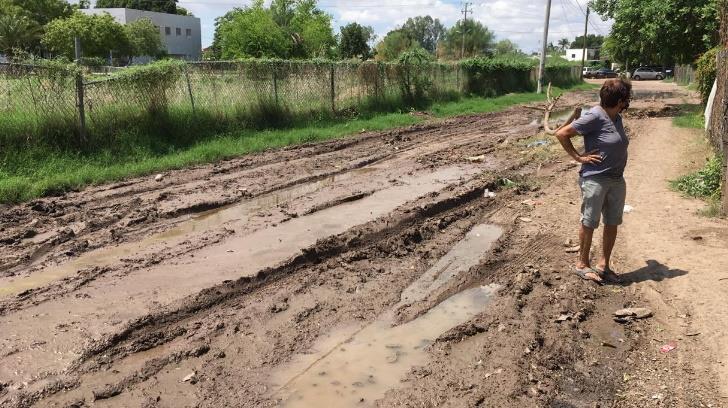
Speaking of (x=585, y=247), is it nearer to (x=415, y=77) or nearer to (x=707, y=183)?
(x=707, y=183)

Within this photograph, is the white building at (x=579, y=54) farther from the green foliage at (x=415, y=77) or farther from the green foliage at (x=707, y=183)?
the green foliage at (x=707, y=183)

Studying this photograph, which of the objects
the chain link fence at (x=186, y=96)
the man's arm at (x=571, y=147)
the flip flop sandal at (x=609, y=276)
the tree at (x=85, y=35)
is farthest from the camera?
the tree at (x=85, y=35)

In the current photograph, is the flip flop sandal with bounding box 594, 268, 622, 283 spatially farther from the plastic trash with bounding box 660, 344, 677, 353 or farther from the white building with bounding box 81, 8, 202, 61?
the white building with bounding box 81, 8, 202, 61

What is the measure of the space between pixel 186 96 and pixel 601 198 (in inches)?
412

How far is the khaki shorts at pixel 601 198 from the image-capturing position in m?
5.39

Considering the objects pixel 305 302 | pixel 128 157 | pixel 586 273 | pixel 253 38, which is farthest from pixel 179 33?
pixel 586 273

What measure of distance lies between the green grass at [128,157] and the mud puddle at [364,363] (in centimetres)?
659

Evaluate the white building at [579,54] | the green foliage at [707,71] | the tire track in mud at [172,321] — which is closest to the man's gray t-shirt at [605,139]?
the tire track in mud at [172,321]

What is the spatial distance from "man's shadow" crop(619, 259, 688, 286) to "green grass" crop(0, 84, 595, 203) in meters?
8.24

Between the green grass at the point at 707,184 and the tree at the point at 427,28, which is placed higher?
the tree at the point at 427,28

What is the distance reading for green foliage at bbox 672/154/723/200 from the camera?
342 inches

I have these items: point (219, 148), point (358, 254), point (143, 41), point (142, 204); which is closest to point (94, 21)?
point (143, 41)

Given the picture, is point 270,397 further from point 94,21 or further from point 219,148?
point 94,21

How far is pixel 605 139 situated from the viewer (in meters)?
5.30
